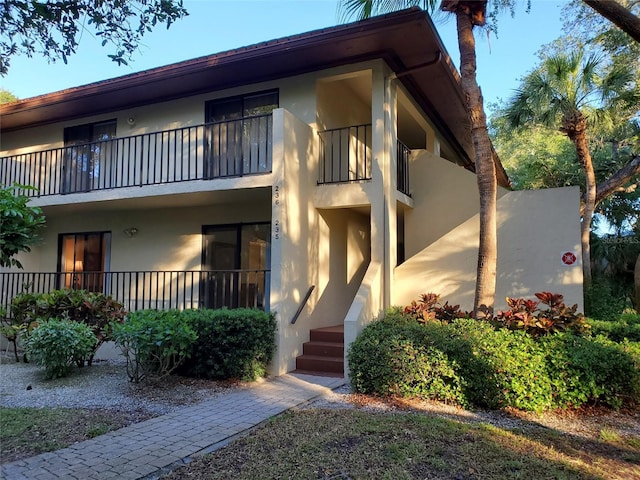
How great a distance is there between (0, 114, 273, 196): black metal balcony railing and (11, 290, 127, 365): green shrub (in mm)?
2124

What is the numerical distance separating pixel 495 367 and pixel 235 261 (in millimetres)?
6208

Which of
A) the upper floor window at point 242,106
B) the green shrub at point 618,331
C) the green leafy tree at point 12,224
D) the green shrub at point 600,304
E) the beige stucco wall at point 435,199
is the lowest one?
the green shrub at point 618,331

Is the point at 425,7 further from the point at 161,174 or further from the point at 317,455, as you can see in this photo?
the point at 317,455

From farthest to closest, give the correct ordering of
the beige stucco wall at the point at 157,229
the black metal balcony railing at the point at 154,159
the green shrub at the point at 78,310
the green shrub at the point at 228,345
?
the beige stucco wall at the point at 157,229 → the black metal balcony railing at the point at 154,159 → the green shrub at the point at 78,310 → the green shrub at the point at 228,345

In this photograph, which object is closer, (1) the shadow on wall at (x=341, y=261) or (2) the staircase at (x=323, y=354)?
(2) the staircase at (x=323, y=354)

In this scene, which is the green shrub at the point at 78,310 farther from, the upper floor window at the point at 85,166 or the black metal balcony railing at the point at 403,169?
the black metal balcony railing at the point at 403,169

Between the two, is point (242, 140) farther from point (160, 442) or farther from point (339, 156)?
point (160, 442)

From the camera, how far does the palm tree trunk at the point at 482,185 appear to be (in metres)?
7.45

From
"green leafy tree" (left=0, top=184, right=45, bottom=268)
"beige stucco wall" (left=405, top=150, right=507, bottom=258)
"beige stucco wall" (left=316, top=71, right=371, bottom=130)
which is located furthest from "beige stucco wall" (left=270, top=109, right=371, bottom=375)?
"green leafy tree" (left=0, top=184, right=45, bottom=268)

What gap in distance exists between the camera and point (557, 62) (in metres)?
12.0

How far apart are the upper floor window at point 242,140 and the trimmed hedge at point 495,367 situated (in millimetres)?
4464

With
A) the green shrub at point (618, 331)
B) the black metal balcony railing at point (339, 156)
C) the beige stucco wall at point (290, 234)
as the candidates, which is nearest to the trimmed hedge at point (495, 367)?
the green shrub at point (618, 331)

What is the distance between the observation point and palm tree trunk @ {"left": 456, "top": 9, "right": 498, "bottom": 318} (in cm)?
745

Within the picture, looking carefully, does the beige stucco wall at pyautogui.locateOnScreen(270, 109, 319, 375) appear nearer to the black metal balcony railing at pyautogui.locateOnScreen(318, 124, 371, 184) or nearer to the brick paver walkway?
the black metal balcony railing at pyautogui.locateOnScreen(318, 124, 371, 184)
